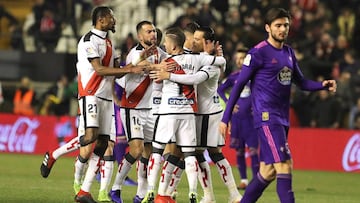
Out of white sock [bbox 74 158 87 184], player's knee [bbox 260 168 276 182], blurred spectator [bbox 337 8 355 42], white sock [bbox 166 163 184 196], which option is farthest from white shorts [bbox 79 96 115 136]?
blurred spectator [bbox 337 8 355 42]

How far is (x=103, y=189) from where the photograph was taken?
14.6 meters

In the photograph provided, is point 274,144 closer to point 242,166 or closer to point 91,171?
point 91,171

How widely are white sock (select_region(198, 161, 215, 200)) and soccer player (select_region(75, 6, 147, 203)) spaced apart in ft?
4.68

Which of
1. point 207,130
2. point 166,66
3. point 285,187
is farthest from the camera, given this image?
point 207,130

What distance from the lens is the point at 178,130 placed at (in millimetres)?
13906

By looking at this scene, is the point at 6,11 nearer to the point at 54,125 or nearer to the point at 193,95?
the point at 54,125

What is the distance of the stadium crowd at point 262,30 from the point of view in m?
26.7

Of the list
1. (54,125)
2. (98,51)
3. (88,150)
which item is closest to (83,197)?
(88,150)

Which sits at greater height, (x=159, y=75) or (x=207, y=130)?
(x=159, y=75)

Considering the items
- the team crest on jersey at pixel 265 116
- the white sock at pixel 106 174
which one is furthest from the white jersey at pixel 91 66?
the team crest on jersey at pixel 265 116

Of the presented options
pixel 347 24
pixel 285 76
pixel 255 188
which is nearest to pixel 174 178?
pixel 255 188

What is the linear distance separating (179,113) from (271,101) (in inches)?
78.6

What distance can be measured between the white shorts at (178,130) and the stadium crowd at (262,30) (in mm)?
12726

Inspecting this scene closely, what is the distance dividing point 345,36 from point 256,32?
8.43ft
